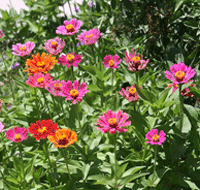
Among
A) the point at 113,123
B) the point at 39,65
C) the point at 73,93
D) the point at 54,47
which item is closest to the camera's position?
the point at 113,123

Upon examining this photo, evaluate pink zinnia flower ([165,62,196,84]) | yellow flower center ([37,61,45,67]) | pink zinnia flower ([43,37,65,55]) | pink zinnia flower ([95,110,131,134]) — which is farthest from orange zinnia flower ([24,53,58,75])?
pink zinnia flower ([165,62,196,84])

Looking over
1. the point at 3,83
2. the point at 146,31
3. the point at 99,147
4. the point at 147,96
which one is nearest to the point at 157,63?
the point at 146,31

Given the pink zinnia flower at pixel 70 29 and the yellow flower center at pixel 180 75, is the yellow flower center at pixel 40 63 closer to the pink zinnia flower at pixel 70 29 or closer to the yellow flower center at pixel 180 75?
the pink zinnia flower at pixel 70 29

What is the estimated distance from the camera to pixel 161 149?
1516 mm

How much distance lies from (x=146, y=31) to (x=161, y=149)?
836 millimetres

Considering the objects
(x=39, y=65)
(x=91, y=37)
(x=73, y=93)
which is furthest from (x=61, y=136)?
(x=91, y=37)

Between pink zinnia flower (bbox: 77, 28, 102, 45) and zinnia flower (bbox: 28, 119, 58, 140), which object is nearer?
zinnia flower (bbox: 28, 119, 58, 140)

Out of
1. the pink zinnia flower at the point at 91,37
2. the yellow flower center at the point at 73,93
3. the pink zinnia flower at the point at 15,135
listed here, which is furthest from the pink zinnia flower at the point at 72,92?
the pink zinnia flower at the point at 91,37

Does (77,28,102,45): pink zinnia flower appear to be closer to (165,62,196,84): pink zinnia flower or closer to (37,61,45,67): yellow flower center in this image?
(37,61,45,67): yellow flower center

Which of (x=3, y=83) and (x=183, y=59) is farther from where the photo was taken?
(x=3, y=83)

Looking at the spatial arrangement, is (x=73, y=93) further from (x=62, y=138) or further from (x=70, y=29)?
(x=70, y=29)

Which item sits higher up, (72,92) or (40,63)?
(40,63)

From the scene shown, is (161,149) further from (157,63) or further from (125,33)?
(125,33)

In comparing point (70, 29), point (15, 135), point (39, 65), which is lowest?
point (15, 135)
